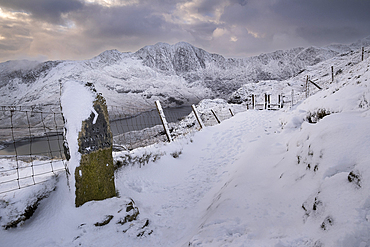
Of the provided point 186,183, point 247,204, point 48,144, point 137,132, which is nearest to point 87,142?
point 186,183

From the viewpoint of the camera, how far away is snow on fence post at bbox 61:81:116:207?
2754mm

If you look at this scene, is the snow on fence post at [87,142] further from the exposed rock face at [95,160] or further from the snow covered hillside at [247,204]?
the snow covered hillside at [247,204]

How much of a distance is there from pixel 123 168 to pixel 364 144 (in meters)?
4.29

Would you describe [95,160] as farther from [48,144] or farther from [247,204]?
[48,144]

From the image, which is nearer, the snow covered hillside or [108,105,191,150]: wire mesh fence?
the snow covered hillside

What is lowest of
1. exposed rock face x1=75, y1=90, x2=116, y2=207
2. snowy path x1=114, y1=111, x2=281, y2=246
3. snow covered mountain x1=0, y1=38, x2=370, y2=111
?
snowy path x1=114, y1=111, x2=281, y2=246

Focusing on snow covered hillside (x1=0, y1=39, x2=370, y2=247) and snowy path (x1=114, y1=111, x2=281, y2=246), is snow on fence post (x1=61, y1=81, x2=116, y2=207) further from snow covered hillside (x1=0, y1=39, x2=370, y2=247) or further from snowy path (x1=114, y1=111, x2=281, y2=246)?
snowy path (x1=114, y1=111, x2=281, y2=246)

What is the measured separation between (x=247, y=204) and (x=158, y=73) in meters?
93.3

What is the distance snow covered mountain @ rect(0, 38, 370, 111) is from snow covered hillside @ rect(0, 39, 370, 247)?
54.7 metres

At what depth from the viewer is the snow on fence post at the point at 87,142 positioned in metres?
2.75

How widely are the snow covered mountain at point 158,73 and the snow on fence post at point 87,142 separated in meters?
54.5

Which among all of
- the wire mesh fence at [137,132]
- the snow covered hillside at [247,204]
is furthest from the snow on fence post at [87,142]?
the wire mesh fence at [137,132]

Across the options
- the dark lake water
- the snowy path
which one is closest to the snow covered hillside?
the snowy path

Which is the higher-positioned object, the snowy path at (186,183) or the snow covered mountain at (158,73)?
the snow covered mountain at (158,73)
